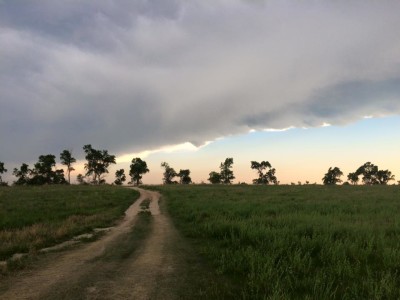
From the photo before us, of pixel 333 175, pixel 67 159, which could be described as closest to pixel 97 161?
pixel 67 159

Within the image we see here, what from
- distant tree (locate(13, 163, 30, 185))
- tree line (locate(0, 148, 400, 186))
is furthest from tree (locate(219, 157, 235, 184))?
distant tree (locate(13, 163, 30, 185))

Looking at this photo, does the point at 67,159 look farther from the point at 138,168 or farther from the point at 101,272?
the point at 101,272

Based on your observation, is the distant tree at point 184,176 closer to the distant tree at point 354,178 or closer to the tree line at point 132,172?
the tree line at point 132,172

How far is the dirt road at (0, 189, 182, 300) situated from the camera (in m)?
7.85

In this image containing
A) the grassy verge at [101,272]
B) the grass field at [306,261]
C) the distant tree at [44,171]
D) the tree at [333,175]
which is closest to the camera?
the grass field at [306,261]

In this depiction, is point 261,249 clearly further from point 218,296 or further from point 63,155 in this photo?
point 63,155

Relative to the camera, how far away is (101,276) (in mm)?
9180

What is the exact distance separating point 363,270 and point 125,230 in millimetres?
11891

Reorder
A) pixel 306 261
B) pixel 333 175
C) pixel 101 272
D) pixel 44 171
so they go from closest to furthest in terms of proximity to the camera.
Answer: pixel 101 272 → pixel 306 261 → pixel 44 171 → pixel 333 175

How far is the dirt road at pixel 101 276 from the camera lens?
25.8 feet

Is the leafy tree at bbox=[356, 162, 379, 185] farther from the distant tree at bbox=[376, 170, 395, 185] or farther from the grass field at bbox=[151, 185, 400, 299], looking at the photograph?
the grass field at bbox=[151, 185, 400, 299]

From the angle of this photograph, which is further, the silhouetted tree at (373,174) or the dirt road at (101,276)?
the silhouetted tree at (373,174)

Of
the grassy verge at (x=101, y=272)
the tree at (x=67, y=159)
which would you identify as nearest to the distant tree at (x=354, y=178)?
the tree at (x=67, y=159)

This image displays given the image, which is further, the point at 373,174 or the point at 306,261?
the point at 373,174
